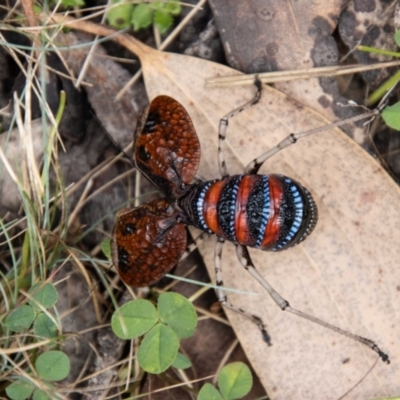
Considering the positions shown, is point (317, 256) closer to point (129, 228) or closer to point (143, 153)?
point (129, 228)

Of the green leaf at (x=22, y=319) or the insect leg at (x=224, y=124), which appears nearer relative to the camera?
the green leaf at (x=22, y=319)

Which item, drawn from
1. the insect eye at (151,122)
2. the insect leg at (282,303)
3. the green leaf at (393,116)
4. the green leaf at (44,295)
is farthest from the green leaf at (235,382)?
the green leaf at (393,116)

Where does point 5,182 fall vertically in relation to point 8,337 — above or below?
above

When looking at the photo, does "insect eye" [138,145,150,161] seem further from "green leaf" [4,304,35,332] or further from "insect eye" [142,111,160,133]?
"green leaf" [4,304,35,332]

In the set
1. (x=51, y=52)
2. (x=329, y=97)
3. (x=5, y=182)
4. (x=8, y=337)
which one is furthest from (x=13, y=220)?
(x=329, y=97)

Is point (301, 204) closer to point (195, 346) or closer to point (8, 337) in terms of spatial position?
point (195, 346)

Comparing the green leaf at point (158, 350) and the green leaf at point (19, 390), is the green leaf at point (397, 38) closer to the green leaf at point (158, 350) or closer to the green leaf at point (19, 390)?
the green leaf at point (158, 350)
